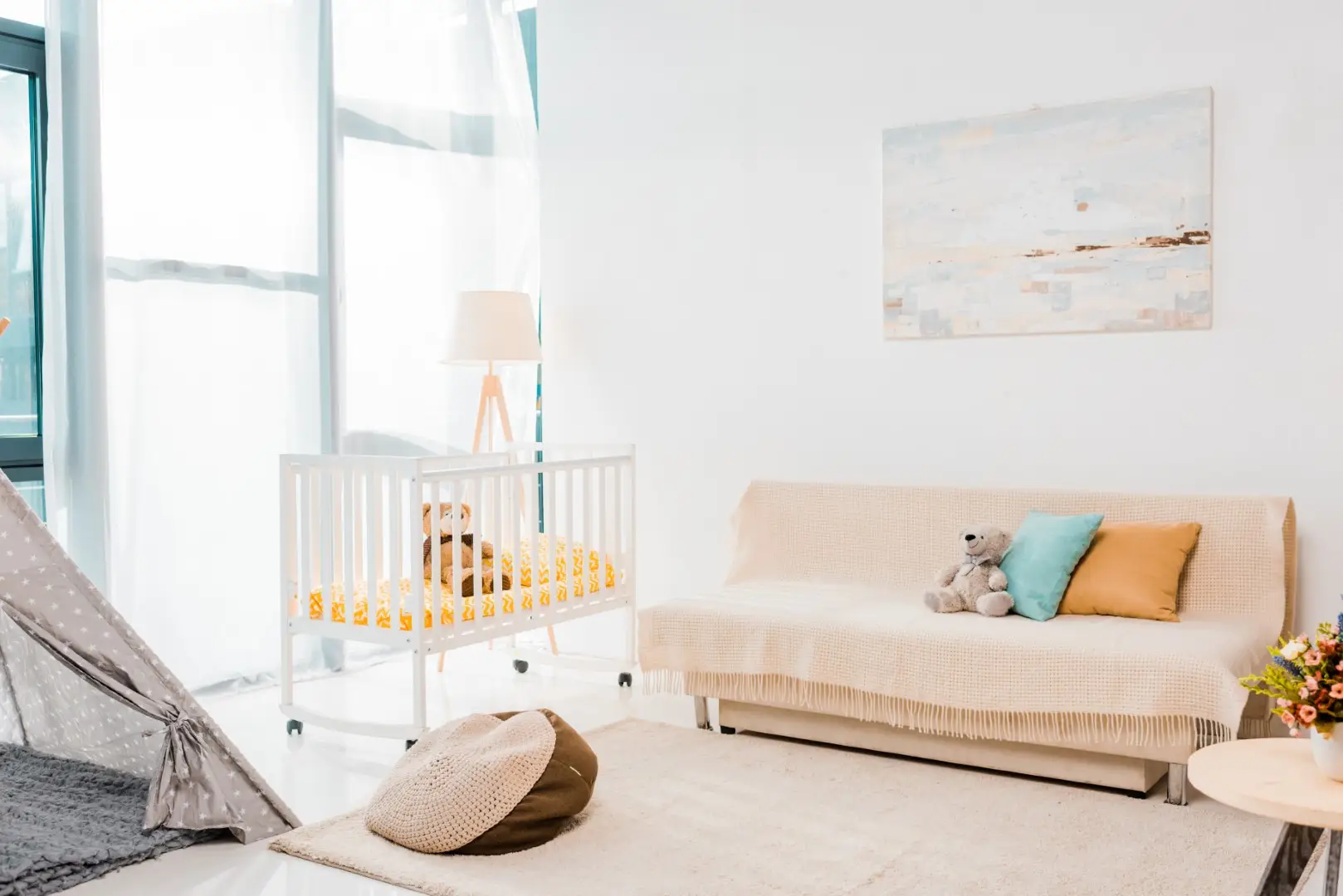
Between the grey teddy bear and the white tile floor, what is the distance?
86 cm

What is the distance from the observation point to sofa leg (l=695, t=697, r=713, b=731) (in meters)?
3.62

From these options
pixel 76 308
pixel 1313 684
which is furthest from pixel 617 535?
pixel 1313 684

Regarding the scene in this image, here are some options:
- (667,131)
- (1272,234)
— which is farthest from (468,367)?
(1272,234)

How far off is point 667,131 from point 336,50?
1197mm

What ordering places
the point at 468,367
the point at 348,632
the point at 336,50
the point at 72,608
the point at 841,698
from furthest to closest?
the point at 468,367
the point at 336,50
the point at 348,632
the point at 841,698
the point at 72,608

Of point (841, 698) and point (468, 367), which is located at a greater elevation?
point (468, 367)

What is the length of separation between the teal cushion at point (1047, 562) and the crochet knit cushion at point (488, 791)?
127cm

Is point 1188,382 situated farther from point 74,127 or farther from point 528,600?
point 74,127

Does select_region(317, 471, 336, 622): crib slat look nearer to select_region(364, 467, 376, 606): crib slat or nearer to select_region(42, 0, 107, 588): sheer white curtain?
select_region(364, 467, 376, 606): crib slat

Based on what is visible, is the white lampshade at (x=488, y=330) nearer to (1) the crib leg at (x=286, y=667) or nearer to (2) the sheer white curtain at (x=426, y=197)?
(2) the sheer white curtain at (x=426, y=197)

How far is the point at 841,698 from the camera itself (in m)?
3.29

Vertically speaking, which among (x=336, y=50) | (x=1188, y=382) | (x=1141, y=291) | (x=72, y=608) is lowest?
(x=72, y=608)

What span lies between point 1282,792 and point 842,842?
3.12 ft

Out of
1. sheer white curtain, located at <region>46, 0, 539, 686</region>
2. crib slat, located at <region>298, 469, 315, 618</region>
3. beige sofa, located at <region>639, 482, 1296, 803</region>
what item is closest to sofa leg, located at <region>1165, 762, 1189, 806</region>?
beige sofa, located at <region>639, 482, 1296, 803</region>
